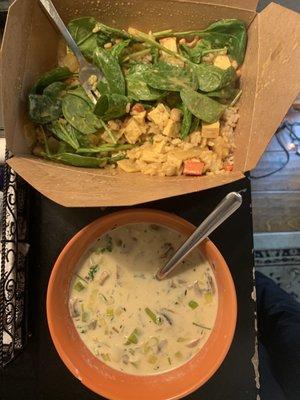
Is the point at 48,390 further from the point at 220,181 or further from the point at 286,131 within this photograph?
the point at 286,131

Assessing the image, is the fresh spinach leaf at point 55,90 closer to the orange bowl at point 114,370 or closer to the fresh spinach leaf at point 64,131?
the fresh spinach leaf at point 64,131

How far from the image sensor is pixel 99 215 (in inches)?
41.4

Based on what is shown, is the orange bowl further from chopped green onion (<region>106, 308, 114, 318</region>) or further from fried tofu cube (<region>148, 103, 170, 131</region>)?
fried tofu cube (<region>148, 103, 170, 131</region>)

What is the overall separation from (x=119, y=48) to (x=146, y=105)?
5.3 inches

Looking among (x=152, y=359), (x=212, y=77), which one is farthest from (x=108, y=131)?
(x=152, y=359)

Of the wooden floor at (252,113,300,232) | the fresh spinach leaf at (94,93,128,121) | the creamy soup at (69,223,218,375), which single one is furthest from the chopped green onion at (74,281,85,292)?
the wooden floor at (252,113,300,232)

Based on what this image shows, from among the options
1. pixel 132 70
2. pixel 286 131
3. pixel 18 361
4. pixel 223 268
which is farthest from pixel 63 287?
pixel 286 131

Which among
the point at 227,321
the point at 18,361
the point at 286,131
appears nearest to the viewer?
the point at 227,321

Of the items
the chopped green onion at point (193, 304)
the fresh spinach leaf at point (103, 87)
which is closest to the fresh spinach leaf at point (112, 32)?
the fresh spinach leaf at point (103, 87)

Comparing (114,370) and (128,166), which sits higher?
(128,166)

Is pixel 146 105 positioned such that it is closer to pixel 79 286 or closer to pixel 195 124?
pixel 195 124

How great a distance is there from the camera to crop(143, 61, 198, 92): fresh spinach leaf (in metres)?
0.96

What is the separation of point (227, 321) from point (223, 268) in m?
0.12

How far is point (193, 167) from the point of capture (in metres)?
0.94
